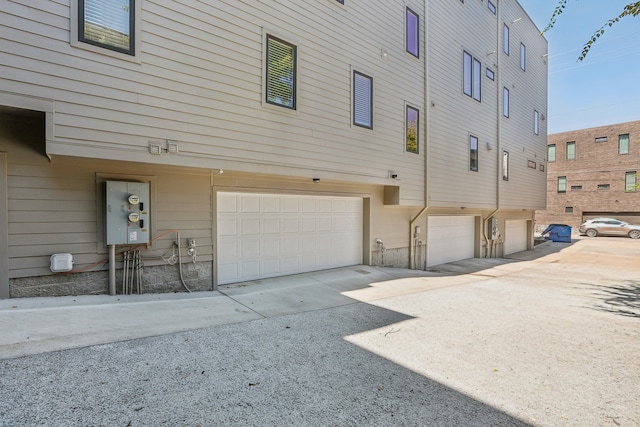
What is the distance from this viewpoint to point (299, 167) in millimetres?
6484

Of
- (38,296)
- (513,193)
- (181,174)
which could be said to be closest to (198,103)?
(181,174)

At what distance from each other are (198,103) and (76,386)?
4.02 metres

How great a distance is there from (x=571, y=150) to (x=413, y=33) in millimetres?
27184

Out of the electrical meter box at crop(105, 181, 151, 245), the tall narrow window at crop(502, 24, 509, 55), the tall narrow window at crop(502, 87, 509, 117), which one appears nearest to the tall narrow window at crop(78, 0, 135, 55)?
the electrical meter box at crop(105, 181, 151, 245)

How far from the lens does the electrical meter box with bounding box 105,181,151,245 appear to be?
4.80m

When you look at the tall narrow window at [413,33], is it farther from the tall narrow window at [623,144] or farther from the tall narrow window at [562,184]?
the tall narrow window at [562,184]

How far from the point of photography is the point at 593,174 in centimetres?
2727

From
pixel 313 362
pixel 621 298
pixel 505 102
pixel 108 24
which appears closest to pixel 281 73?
pixel 108 24

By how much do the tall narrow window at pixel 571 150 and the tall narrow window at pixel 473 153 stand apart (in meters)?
22.8

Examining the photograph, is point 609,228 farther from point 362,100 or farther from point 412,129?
point 362,100

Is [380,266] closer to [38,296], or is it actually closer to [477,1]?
[38,296]

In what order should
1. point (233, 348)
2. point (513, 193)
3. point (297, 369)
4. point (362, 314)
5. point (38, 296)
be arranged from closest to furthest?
point (297, 369)
point (233, 348)
point (38, 296)
point (362, 314)
point (513, 193)

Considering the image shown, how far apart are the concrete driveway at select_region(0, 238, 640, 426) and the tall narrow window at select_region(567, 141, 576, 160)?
29132 millimetres

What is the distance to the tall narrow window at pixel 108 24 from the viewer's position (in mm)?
4199
